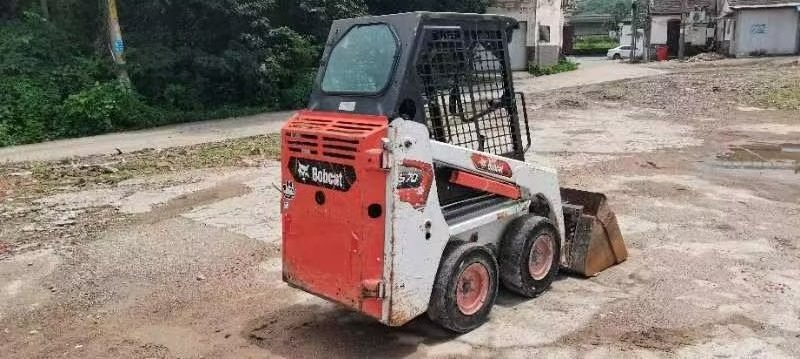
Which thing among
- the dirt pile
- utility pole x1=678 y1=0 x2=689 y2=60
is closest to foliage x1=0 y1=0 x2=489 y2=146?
the dirt pile

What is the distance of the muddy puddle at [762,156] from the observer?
10388 millimetres

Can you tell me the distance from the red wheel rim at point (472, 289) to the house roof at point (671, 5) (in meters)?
34.9

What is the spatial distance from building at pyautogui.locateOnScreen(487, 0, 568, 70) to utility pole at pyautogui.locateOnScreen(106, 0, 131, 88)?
15184 mm

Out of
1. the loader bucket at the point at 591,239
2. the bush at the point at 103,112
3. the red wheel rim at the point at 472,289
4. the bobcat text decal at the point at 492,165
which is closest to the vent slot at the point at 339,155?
the bobcat text decal at the point at 492,165

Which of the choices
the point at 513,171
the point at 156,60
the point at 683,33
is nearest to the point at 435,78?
the point at 513,171

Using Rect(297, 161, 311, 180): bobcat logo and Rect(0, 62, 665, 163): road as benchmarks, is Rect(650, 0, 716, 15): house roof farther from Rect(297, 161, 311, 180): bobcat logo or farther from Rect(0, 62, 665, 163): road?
Rect(297, 161, 311, 180): bobcat logo

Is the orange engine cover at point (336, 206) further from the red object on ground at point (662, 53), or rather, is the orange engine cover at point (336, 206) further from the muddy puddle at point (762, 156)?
the red object on ground at point (662, 53)

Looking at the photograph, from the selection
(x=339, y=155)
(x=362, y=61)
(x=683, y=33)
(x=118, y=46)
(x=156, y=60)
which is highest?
(x=683, y=33)

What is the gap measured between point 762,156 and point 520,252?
8.01 metres

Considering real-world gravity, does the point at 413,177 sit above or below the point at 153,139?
above

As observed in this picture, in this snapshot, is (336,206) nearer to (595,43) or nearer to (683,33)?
(683,33)

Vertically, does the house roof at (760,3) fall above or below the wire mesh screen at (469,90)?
above

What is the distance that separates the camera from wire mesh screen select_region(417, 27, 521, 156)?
4.53 metres

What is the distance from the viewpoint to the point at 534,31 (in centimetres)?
2802
